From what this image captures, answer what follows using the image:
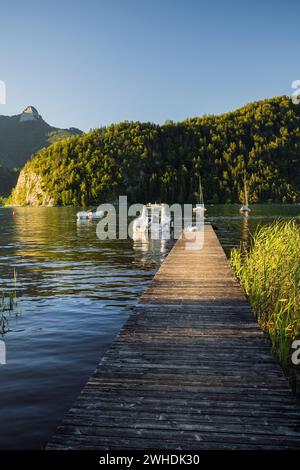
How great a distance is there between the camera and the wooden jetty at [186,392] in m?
4.85

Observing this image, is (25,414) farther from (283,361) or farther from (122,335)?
(283,361)

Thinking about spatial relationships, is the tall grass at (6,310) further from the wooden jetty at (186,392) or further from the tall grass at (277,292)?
the tall grass at (277,292)

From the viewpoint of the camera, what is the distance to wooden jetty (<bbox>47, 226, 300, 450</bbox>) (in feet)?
15.9

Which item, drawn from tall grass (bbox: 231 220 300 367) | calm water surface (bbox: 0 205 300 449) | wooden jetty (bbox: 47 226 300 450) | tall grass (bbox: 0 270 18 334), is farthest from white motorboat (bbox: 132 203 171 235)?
wooden jetty (bbox: 47 226 300 450)

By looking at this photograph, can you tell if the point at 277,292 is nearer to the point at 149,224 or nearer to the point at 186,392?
the point at 186,392

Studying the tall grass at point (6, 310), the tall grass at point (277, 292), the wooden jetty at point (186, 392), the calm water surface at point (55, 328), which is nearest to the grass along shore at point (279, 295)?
the tall grass at point (277, 292)

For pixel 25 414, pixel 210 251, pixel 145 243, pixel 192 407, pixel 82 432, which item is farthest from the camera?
pixel 145 243

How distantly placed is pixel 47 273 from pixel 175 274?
823 centimetres

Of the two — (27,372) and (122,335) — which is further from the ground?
(122,335)

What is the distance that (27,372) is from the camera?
9109 millimetres

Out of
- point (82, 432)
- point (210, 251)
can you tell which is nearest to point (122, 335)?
point (82, 432)

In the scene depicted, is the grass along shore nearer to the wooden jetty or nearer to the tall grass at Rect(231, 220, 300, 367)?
the tall grass at Rect(231, 220, 300, 367)

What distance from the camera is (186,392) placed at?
6078 mm

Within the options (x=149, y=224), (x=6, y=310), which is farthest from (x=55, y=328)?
(x=149, y=224)
